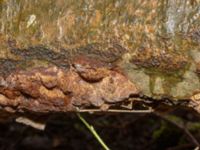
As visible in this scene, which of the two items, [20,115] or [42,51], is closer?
[42,51]

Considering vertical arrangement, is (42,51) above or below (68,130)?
above

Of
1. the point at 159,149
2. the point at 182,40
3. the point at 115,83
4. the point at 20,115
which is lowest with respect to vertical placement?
the point at 159,149

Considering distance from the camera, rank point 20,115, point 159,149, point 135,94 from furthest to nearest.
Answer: point 159,149 < point 20,115 < point 135,94

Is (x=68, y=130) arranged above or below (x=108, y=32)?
below

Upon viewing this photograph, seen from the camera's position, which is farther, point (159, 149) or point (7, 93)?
point (159, 149)

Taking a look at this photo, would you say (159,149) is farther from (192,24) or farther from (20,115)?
(192,24)

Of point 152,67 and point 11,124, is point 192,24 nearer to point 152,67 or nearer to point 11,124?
point 152,67

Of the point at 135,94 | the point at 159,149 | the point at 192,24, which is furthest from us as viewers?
the point at 159,149

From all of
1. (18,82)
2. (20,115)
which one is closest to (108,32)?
(18,82)

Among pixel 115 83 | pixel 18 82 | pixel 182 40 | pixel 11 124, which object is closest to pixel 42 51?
pixel 18 82
